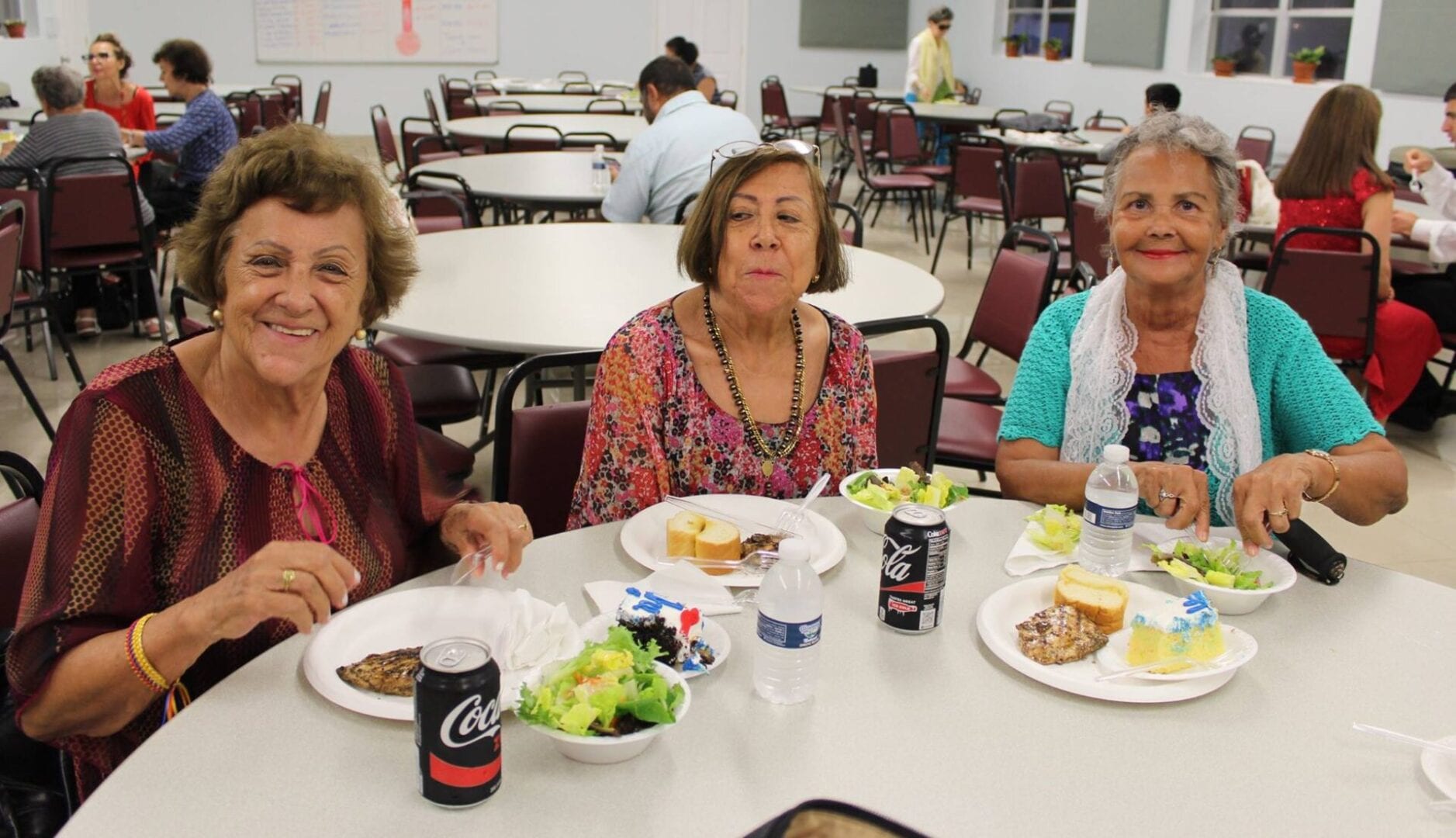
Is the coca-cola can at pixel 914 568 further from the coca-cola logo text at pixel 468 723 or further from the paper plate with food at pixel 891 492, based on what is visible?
the coca-cola logo text at pixel 468 723

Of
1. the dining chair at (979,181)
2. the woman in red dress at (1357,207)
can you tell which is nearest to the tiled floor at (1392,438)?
the woman in red dress at (1357,207)

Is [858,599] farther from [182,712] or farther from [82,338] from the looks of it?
[82,338]

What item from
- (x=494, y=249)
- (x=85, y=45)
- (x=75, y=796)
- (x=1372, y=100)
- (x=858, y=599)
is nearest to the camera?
(x=75, y=796)

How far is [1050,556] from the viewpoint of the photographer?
1.61 m

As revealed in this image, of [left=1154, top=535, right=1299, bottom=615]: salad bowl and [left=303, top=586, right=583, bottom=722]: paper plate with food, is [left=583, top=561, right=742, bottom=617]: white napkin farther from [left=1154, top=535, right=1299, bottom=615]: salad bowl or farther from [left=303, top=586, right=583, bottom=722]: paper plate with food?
[left=1154, top=535, right=1299, bottom=615]: salad bowl

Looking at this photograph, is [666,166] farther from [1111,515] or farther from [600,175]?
[1111,515]

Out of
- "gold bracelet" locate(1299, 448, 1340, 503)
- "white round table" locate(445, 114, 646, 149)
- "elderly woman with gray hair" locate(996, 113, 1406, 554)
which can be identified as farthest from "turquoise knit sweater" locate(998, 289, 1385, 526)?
"white round table" locate(445, 114, 646, 149)

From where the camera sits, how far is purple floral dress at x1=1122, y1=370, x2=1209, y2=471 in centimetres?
199

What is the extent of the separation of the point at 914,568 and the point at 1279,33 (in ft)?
30.1

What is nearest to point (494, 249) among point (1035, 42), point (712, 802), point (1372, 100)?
point (712, 802)

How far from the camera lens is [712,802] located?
41.6 inches

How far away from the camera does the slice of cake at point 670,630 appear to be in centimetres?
126

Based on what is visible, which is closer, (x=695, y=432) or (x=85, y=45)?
(x=695, y=432)

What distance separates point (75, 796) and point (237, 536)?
35 centimetres
